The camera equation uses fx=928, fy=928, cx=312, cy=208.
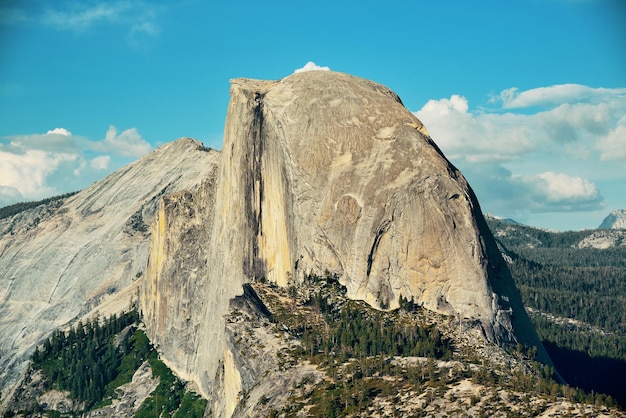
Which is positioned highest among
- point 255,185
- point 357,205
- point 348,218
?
point 255,185

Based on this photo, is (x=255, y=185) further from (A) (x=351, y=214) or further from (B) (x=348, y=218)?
(A) (x=351, y=214)

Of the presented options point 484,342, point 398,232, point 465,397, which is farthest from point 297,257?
point 465,397

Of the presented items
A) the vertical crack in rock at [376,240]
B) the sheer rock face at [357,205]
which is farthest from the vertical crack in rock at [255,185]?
the vertical crack in rock at [376,240]

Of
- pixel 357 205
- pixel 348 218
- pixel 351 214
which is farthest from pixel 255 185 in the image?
pixel 357 205

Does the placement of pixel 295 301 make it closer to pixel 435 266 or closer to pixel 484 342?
pixel 435 266

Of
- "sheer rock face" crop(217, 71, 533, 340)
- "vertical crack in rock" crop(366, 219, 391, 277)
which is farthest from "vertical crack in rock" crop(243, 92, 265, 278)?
"vertical crack in rock" crop(366, 219, 391, 277)

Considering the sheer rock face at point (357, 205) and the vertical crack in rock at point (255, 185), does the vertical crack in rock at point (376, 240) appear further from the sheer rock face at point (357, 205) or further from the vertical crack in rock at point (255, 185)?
the vertical crack in rock at point (255, 185)
